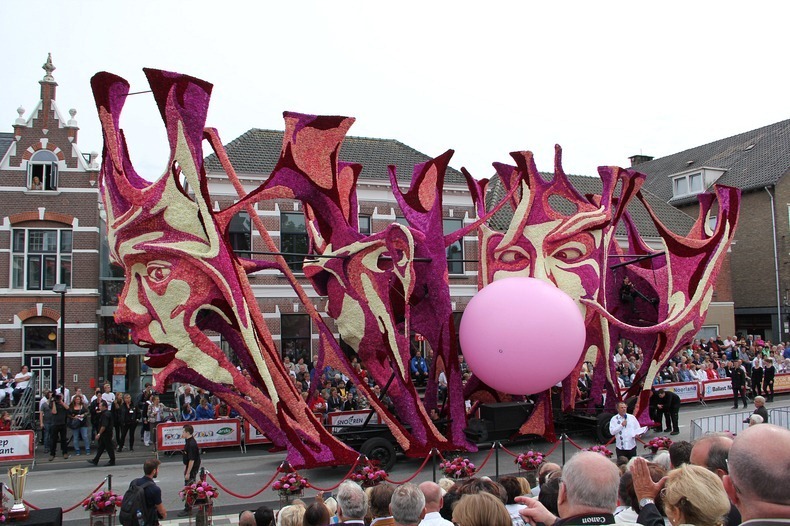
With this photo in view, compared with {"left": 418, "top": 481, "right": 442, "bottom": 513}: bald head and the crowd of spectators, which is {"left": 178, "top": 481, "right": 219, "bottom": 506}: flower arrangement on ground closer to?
the crowd of spectators

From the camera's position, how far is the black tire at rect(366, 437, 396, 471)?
13617 millimetres

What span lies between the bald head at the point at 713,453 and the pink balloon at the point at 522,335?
27.5ft

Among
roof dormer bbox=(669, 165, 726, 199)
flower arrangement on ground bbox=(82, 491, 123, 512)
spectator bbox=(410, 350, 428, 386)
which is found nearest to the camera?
flower arrangement on ground bbox=(82, 491, 123, 512)

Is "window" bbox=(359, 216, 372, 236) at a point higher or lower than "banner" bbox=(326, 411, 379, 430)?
higher

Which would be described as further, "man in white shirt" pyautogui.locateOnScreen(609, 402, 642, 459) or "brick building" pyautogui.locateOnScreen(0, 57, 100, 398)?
"brick building" pyautogui.locateOnScreen(0, 57, 100, 398)

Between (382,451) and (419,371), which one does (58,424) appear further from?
(419,371)

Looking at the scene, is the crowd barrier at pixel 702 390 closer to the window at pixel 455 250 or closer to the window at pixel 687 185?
the window at pixel 455 250

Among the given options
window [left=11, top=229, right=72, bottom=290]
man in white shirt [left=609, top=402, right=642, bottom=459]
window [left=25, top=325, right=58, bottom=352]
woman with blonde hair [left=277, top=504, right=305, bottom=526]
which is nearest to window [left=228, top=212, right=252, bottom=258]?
window [left=11, top=229, right=72, bottom=290]

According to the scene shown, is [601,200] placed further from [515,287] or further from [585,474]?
[585,474]

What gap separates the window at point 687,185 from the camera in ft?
123

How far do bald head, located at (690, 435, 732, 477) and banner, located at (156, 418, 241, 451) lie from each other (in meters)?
13.6

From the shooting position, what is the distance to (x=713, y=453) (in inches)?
187

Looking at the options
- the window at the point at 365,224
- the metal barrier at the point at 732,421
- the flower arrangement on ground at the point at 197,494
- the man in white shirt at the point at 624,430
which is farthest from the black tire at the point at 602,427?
the window at the point at 365,224

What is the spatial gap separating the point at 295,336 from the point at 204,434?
7451mm
